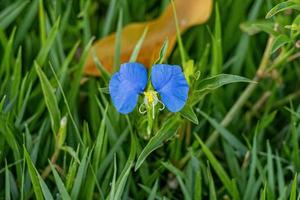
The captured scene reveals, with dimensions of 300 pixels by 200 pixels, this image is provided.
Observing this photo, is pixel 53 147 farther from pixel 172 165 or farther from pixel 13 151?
pixel 172 165

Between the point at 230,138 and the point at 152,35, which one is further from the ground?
the point at 152,35

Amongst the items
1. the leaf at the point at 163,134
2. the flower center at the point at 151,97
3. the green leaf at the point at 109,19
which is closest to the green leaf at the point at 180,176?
the leaf at the point at 163,134

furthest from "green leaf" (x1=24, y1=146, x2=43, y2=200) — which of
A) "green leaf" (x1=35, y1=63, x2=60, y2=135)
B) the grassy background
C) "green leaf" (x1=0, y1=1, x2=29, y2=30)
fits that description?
"green leaf" (x1=0, y1=1, x2=29, y2=30)

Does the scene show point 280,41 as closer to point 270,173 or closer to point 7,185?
point 270,173

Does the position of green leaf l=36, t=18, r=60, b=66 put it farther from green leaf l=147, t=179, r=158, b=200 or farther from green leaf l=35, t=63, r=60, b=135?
green leaf l=147, t=179, r=158, b=200

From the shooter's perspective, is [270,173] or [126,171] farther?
[270,173]

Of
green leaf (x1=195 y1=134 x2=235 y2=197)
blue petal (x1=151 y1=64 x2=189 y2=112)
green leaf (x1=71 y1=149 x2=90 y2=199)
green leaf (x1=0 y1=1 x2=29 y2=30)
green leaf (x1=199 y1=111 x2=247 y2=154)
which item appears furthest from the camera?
green leaf (x1=0 y1=1 x2=29 y2=30)

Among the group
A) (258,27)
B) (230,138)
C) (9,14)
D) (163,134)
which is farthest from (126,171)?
(9,14)
